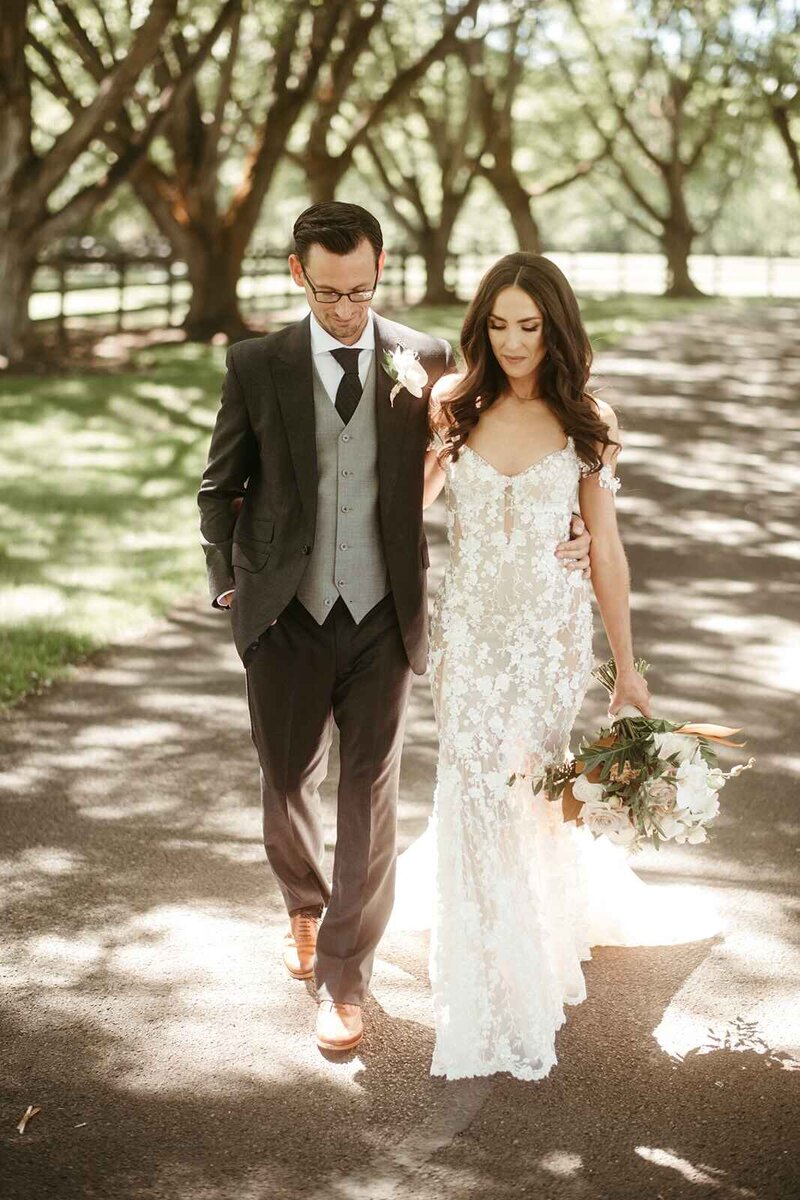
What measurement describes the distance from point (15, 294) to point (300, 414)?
48.0 feet

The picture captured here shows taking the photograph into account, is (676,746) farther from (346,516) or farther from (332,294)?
(332,294)

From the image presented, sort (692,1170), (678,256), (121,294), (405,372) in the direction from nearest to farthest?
1. (692,1170)
2. (405,372)
3. (121,294)
4. (678,256)

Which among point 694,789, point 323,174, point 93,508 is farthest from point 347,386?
point 323,174

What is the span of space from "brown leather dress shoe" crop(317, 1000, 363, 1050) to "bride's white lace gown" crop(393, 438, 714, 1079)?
0.83 feet

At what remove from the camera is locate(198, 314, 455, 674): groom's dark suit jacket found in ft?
13.0

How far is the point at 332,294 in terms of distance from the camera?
383cm

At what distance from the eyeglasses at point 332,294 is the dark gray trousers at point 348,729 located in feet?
2.83

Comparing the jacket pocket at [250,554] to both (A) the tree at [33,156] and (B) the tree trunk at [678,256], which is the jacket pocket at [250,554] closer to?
(A) the tree at [33,156]

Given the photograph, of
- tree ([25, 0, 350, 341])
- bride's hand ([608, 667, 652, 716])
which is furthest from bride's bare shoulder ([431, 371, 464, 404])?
tree ([25, 0, 350, 341])

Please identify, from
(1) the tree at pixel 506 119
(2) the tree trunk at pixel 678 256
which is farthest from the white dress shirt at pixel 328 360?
(2) the tree trunk at pixel 678 256

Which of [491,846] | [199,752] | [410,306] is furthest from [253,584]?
[410,306]

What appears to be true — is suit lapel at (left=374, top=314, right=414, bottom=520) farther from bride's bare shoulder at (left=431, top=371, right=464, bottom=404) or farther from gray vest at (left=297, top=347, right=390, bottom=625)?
bride's bare shoulder at (left=431, top=371, right=464, bottom=404)

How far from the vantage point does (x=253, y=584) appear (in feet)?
13.4

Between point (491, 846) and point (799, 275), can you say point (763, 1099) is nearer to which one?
point (491, 846)
